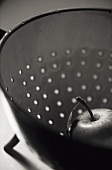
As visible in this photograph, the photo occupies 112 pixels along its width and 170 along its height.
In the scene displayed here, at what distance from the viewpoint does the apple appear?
43 cm

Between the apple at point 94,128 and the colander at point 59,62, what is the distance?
2cm

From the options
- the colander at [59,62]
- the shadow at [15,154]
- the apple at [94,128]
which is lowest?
the shadow at [15,154]

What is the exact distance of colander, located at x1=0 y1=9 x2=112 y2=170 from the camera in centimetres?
50

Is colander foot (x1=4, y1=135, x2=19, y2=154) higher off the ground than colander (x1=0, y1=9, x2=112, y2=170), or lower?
lower

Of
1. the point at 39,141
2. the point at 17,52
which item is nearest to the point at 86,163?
the point at 39,141

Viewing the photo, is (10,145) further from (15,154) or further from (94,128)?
(94,128)

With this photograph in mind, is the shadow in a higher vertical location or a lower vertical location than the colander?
lower

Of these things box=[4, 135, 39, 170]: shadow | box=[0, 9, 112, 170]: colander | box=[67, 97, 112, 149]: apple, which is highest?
box=[0, 9, 112, 170]: colander

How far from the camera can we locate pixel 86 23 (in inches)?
22.3

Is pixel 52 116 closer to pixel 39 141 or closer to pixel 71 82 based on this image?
pixel 71 82

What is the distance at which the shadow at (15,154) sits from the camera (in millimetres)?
463

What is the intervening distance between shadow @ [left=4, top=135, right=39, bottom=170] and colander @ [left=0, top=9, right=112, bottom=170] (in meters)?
0.05

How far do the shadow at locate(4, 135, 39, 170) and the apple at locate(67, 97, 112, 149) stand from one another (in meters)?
0.07

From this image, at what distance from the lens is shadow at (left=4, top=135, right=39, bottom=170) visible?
0.46 metres
